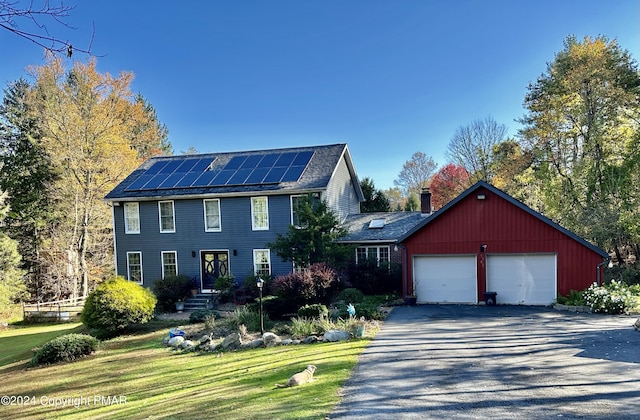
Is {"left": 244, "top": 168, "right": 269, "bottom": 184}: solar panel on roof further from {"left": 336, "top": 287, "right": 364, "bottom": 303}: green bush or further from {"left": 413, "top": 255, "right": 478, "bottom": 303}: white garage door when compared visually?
{"left": 413, "top": 255, "right": 478, "bottom": 303}: white garage door

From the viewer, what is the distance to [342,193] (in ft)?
73.3

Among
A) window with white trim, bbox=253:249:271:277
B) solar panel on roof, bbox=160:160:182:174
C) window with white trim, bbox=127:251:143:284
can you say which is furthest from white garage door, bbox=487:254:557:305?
window with white trim, bbox=127:251:143:284

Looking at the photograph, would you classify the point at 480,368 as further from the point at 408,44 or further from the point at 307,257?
the point at 408,44

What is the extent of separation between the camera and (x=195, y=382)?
8.48 m

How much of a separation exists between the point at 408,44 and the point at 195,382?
57.4ft

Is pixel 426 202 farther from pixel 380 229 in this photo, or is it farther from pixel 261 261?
pixel 261 261

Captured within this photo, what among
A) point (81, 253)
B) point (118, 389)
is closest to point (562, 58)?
point (118, 389)

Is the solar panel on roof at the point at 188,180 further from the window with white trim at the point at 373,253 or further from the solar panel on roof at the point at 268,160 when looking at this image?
the window with white trim at the point at 373,253

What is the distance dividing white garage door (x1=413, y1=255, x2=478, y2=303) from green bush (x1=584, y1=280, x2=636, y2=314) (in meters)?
3.97

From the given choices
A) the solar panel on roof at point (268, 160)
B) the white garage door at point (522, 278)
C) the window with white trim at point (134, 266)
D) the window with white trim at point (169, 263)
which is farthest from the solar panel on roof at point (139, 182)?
the white garage door at point (522, 278)

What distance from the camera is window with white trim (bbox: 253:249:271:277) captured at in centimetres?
1953

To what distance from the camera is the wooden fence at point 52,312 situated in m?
22.0

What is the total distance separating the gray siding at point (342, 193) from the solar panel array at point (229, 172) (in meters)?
1.78

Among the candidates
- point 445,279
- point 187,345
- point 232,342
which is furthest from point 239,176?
point 445,279
